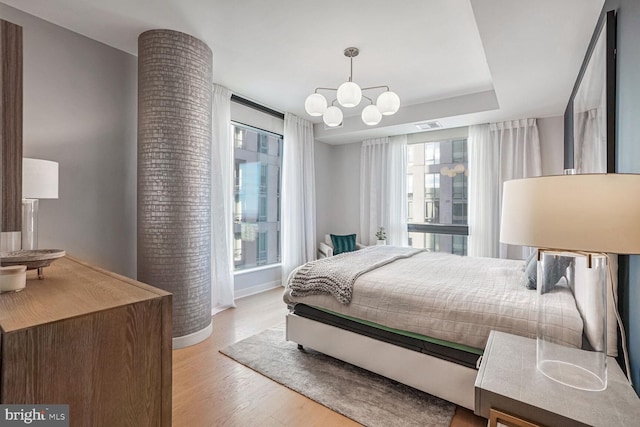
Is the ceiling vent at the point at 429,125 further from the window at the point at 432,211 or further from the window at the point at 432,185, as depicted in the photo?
the window at the point at 432,211

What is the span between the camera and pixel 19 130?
3.22 feet

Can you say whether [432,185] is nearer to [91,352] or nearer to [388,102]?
[388,102]

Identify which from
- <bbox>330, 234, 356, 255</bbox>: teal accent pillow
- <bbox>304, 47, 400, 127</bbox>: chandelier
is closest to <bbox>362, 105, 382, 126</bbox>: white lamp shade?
<bbox>304, 47, 400, 127</bbox>: chandelier

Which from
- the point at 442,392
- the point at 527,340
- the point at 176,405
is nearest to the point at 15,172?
the point at 176,405

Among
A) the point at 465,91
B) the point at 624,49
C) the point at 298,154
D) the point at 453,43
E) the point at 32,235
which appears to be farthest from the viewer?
the point at 298,154

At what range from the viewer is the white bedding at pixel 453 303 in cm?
159

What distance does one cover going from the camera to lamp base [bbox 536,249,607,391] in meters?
1.06

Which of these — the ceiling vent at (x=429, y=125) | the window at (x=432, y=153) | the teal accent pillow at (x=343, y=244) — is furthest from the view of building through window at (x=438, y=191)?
the teal accent pillow at (x=343, y=244)

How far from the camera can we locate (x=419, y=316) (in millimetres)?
1895

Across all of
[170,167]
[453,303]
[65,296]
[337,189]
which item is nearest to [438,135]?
[337,189]

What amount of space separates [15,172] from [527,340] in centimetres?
219

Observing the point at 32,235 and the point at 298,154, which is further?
the point at 298,154

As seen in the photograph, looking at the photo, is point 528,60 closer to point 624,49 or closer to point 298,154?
point 624,49

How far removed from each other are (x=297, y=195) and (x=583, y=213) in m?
4.04
